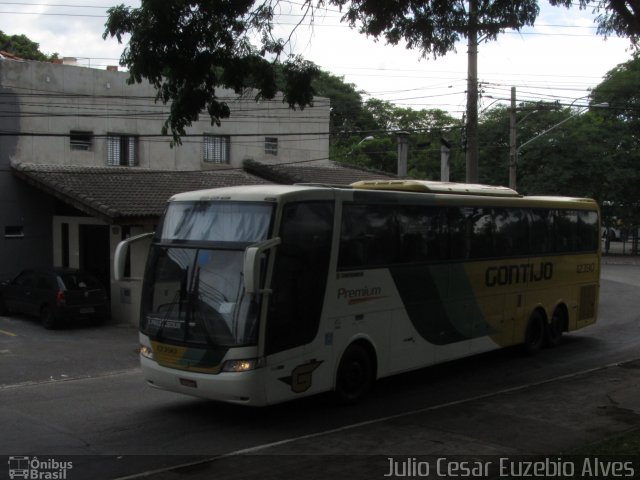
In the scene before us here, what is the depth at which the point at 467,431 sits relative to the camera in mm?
9320

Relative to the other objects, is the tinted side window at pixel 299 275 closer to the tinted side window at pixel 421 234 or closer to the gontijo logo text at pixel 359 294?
the gontijo logo text at pixel 359 294

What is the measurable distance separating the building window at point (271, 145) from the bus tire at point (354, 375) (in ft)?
64.1

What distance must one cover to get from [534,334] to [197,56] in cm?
909

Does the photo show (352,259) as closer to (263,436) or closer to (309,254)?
(309,254)

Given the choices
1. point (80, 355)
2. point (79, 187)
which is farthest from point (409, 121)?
point (80, 355)

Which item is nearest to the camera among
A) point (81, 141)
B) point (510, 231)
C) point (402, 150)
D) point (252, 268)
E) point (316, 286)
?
point (252, 268)

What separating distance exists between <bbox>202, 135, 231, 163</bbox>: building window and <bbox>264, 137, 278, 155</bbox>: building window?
1.88 metres

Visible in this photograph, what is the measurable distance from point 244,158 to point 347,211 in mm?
18727

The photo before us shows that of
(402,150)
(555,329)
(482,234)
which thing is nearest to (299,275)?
(482,234)

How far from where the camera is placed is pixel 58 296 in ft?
62.9

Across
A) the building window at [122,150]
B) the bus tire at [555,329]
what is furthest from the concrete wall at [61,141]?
the bus tire at [555,329]

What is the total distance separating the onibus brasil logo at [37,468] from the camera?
7504 millimetres

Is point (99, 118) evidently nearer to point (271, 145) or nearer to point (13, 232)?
point (13, 232)

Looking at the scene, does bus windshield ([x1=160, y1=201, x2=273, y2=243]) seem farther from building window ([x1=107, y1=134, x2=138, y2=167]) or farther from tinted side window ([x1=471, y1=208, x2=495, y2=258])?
building window ([x1=107, y1=134, x2=138, y2=167])
